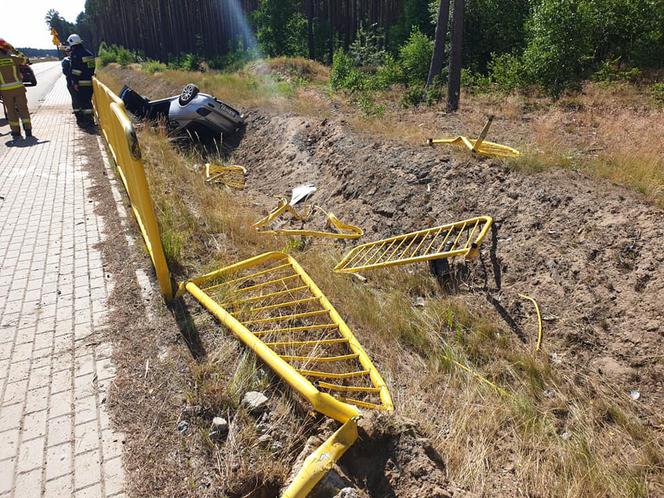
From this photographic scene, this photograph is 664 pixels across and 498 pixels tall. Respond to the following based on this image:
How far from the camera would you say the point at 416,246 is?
5004mm

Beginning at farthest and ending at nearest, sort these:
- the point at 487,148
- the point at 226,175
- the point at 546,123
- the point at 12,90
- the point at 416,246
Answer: the point at 12,90, the point at 226,175, the point at 546,123, the point at 487,148, the point at 416,246

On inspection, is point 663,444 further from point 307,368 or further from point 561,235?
point 307,368

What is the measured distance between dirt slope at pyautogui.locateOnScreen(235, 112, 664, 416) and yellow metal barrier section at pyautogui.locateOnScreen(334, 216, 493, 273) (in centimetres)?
22

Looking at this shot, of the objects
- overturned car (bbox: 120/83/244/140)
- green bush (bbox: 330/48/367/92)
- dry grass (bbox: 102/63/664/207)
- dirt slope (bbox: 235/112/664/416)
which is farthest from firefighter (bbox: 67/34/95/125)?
dirt slope (bbox: 235/112/664/416)

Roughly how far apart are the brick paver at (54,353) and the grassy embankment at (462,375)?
62 cm

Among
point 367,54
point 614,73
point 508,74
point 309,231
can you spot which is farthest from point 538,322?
point 367,54

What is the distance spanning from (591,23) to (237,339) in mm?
11230

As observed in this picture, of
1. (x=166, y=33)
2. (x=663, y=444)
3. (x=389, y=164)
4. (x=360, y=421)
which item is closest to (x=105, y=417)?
(x=360, y=421)

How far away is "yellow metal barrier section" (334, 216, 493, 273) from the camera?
437cm

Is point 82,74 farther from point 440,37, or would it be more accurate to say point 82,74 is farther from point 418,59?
point 418,59

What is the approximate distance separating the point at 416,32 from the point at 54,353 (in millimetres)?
15911

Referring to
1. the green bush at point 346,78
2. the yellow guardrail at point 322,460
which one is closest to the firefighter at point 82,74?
the green bush at point 346,78

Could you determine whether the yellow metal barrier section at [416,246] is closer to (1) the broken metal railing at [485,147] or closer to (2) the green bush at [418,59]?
(1) the broken metal railing at [485,147]

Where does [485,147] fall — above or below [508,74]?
below
